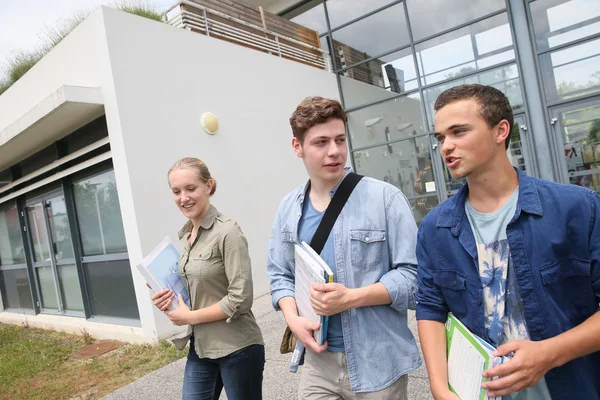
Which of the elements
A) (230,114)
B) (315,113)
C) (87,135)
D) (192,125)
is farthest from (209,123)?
(315,113)

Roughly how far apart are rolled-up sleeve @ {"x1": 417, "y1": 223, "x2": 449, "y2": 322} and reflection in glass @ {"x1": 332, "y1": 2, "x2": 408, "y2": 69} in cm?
915

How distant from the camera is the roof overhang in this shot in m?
5.57

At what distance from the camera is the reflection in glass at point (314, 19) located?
35.2ft

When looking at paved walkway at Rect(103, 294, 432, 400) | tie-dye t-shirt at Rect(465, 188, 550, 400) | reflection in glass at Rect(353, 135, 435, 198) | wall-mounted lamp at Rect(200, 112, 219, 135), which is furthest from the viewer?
reflection in glass at Rect(353, 135, 435, 198)

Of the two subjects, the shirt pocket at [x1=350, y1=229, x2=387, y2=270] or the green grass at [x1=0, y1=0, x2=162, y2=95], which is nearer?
the shirt pocket at [x1=350, y1=229, x2=387, y2=270]

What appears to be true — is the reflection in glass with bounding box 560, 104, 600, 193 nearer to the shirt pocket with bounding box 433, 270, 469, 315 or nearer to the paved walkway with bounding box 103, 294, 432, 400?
the paved walkway with bounding box 103, 294, 432, 400

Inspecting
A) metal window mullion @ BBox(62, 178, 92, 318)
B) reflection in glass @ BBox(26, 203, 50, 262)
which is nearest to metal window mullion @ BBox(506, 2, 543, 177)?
metal window mullion @ BBox(62, 178, 92, 318)

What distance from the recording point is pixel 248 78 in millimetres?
7988

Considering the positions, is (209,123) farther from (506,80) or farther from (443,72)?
(506,80)

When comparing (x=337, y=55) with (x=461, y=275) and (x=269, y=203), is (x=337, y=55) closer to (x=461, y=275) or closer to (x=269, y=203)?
(x=269, y=203)

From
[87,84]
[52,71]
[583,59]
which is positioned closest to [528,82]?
[583,59]

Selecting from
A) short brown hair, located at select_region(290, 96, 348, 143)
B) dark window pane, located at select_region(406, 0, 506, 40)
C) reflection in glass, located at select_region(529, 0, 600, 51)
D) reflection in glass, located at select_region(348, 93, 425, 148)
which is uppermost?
dark window pane, located at select_region(406, 0, 506, 40)

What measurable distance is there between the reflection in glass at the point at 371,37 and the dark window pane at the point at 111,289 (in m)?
7.34

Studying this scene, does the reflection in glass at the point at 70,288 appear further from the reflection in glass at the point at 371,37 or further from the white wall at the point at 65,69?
the reflection in glass at the point at 371,37
